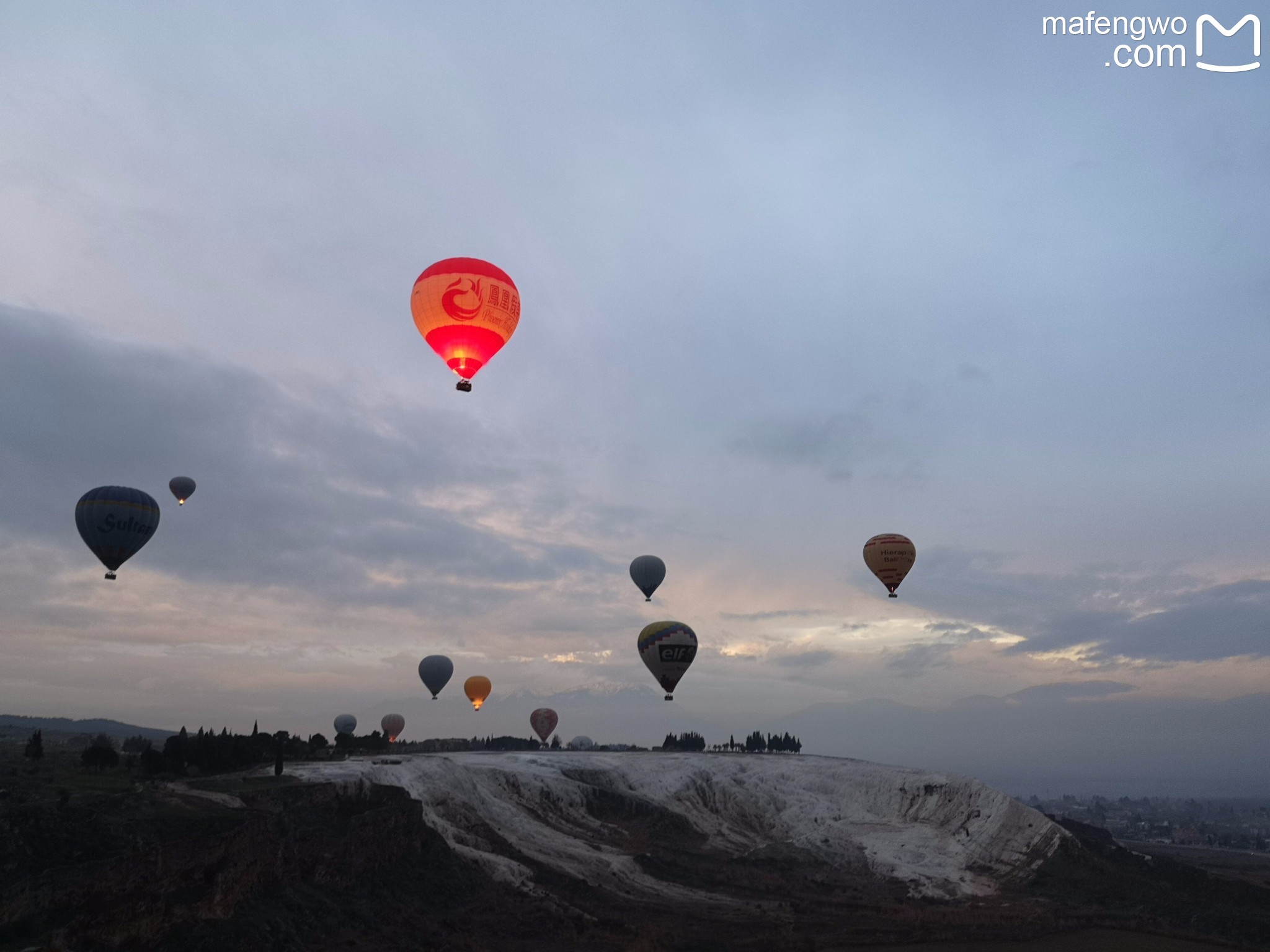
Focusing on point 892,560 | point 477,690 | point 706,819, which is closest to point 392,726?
point 477,690

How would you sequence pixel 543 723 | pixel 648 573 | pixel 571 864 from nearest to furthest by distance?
pixel 571 864, pixel 648 573, pixel 543 723

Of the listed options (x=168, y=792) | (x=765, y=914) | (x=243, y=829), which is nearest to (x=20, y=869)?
(x=243, y=829)

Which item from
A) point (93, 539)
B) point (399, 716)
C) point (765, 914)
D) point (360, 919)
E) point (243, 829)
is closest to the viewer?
point (243, 829)

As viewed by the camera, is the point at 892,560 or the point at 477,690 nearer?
the point at 892,560

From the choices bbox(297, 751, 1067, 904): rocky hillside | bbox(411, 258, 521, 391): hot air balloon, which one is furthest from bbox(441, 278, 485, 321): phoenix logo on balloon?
bbox(297, 751, 1067, 904): rocky hillside

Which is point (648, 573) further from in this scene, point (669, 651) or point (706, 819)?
point (706, 819)

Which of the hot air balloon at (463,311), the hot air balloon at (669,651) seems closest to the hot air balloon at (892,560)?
the hot air balloon at (669,651)

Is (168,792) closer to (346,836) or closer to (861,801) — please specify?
(346,836)
